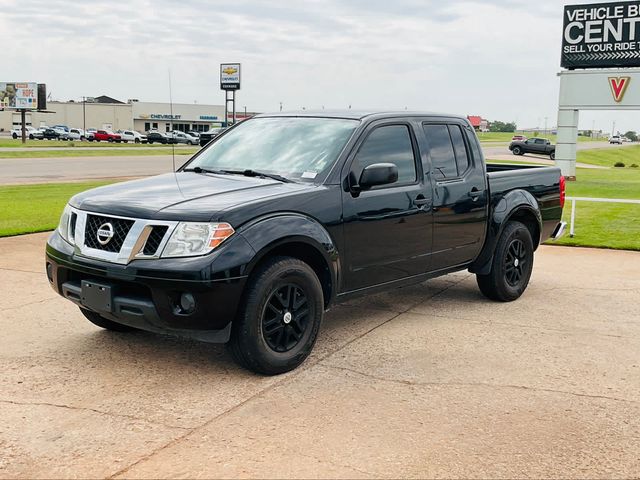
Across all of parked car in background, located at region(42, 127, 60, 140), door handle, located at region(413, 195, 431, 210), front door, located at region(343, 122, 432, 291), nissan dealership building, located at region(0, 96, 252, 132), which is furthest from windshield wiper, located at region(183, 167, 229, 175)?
nissan dealership building, located at region(0, 96, 252, 132)

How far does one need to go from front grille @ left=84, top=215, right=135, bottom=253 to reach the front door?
1.65m

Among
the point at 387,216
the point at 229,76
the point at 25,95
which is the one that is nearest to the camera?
the point at 387,216

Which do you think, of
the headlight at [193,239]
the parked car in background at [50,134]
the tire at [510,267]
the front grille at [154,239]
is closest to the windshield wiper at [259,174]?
the headlight at [193,239]

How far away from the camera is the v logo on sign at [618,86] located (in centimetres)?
2853

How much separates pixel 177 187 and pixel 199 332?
124cm

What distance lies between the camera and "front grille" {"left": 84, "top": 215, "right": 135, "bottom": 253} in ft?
16.1

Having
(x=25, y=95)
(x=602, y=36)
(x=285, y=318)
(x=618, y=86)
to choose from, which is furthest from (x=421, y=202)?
(x=25, y=95)

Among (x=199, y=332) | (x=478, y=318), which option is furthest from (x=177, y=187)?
(x=478, y=318)

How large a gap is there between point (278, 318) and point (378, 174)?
1.32 meters

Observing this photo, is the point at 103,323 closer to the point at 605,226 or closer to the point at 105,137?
the point at 605,226

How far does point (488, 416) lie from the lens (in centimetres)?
444

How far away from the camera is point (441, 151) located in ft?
22.2

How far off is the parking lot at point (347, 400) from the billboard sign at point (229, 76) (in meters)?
61.5

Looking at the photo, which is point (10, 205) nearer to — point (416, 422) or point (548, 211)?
A: point (548, 211)
